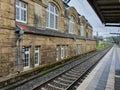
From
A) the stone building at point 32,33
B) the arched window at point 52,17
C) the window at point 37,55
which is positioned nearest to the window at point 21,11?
the stone building at point 32,33

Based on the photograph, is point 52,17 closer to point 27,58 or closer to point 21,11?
point 21,11

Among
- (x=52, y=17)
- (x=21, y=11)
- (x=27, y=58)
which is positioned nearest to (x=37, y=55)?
(x=27, y=58)

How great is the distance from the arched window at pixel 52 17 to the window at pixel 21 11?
5.49m

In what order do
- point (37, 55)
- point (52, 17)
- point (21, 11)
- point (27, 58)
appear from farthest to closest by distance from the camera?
1. point (52, 17)
2. point (37, 55)
3. point (21, 11)
4. point (27, 58)

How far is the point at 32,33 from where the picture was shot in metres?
18.1

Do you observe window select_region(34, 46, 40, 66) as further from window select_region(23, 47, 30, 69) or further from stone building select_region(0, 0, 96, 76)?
window select_region(23, 47, 30, 69)

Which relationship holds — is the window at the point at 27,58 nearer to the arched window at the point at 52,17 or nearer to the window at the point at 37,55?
the window at the point at 37,55

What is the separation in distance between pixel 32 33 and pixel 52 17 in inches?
321

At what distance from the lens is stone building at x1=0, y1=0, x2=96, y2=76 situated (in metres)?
14.6

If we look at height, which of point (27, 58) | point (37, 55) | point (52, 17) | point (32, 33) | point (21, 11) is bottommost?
point (27, 58)

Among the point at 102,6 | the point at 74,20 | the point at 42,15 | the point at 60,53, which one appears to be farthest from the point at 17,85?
the point at 74,20

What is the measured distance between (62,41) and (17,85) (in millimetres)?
15822

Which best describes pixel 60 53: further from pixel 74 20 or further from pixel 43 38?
pixel 74 20

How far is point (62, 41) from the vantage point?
1066 inches
